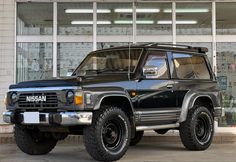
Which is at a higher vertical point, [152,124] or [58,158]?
[152,124]

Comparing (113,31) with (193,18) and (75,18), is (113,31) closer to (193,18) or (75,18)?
(75,18)

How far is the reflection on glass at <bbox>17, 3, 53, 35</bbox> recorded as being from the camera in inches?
530

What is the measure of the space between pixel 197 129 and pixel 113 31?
15.2 feet

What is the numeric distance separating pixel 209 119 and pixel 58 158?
3187 mm

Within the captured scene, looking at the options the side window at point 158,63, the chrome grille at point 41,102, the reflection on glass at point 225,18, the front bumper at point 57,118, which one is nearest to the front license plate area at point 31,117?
the front bumper at point 57,118

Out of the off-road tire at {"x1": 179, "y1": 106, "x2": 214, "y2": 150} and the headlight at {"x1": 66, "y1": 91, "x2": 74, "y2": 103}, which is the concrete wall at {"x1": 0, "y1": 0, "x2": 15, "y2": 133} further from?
the headlight at {"x1": 66, "y1": 91, "x2": 74, "y2": 103}

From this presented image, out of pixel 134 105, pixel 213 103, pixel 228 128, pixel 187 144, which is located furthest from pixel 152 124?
pixel 228 128

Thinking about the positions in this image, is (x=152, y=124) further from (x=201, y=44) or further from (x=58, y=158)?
(x=201, y=44)

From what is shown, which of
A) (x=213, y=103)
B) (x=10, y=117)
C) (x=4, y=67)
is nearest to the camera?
(x=10, y=117)

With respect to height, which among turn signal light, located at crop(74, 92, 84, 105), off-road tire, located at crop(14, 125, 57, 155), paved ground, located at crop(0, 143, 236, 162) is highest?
turn signal light, located at crop(74, 92, 84, 105)

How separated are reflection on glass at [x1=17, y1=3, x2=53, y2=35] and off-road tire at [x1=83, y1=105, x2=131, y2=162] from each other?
6023 mm

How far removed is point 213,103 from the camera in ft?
33.1

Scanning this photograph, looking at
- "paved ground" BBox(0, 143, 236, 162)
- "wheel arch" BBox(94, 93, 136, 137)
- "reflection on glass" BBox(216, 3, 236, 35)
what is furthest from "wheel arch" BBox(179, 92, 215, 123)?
"reflection on glass" BBox(216, 3, 236, 35)

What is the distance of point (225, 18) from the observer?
1362cm
